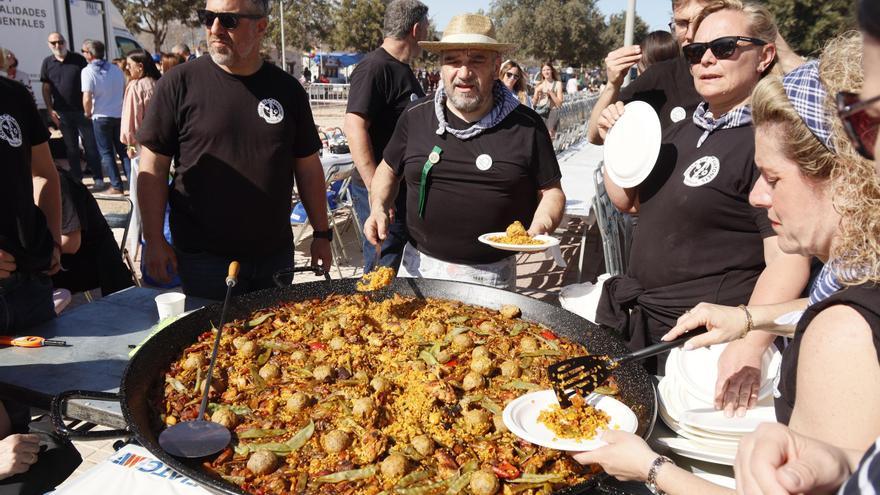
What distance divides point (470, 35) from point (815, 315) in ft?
8.74

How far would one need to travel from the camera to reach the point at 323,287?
3.32 m

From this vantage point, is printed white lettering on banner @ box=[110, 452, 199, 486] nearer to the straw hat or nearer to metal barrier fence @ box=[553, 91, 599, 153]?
the straw hat


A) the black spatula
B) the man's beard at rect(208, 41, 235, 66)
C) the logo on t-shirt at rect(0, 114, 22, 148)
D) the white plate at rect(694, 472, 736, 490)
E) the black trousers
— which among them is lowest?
the black trousers

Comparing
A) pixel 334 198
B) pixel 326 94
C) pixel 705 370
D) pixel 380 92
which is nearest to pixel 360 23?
pixel 326 94

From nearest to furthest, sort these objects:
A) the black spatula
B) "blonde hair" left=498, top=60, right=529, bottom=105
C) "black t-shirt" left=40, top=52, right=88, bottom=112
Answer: the black spatula
"blonde hair" left=498, top=60, right=529, bottom=105
"black t-shirt" left=40, top=52, right=88, bottom=112

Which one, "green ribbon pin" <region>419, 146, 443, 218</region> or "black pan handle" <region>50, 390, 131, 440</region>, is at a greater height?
"green ribbon pin" <region>419, 146, 443, 218</region>

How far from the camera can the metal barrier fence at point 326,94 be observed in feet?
113

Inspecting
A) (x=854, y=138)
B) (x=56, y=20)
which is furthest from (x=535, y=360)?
(x=56, y=20)

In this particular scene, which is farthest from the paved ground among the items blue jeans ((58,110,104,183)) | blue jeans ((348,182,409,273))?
blue jeans ((348,182,409,273))

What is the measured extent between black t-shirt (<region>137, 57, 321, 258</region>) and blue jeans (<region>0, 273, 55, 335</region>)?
3.00 feet

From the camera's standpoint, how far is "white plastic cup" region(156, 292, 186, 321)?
2.85m

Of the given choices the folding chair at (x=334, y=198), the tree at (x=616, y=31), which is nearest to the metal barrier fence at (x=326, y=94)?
the folding chair at (x=334, y=198)

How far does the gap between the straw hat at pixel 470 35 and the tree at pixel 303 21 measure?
2090 inches

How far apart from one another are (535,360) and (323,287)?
131 centimetres
